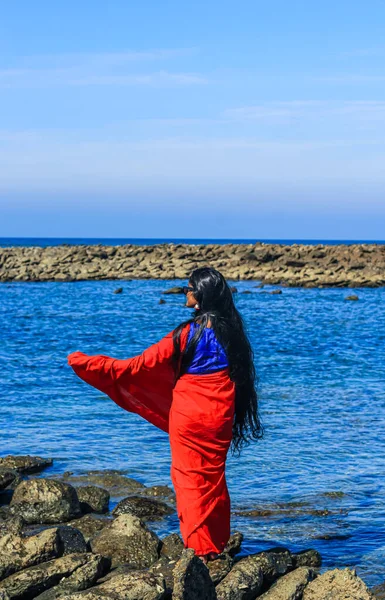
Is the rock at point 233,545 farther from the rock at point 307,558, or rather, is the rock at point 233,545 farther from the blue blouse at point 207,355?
the blue blouse at point 207,355

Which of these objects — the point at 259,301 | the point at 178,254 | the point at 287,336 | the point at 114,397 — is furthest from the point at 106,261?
the point at 114,397

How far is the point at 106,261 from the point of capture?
191 feet

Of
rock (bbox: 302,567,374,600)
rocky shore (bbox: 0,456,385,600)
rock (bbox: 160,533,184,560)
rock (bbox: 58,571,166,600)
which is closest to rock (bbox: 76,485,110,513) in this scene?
rocky shore (bbox: 0,456,385,600)

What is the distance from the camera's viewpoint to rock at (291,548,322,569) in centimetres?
683

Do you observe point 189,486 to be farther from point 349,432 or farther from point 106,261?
point 106,261

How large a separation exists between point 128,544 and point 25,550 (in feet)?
Result: 3.06

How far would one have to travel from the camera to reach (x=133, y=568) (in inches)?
253

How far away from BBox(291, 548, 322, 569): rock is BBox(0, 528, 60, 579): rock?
194 cm

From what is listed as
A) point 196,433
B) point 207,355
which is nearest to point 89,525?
point 196,433

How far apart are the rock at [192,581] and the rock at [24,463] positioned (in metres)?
4.83

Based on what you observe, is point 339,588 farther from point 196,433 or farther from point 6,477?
point 6,477

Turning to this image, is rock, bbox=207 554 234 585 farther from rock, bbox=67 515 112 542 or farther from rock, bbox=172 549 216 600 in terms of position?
rock, bbox=67 515 112 542

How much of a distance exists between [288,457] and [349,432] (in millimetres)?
1793

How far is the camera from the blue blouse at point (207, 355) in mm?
6355
